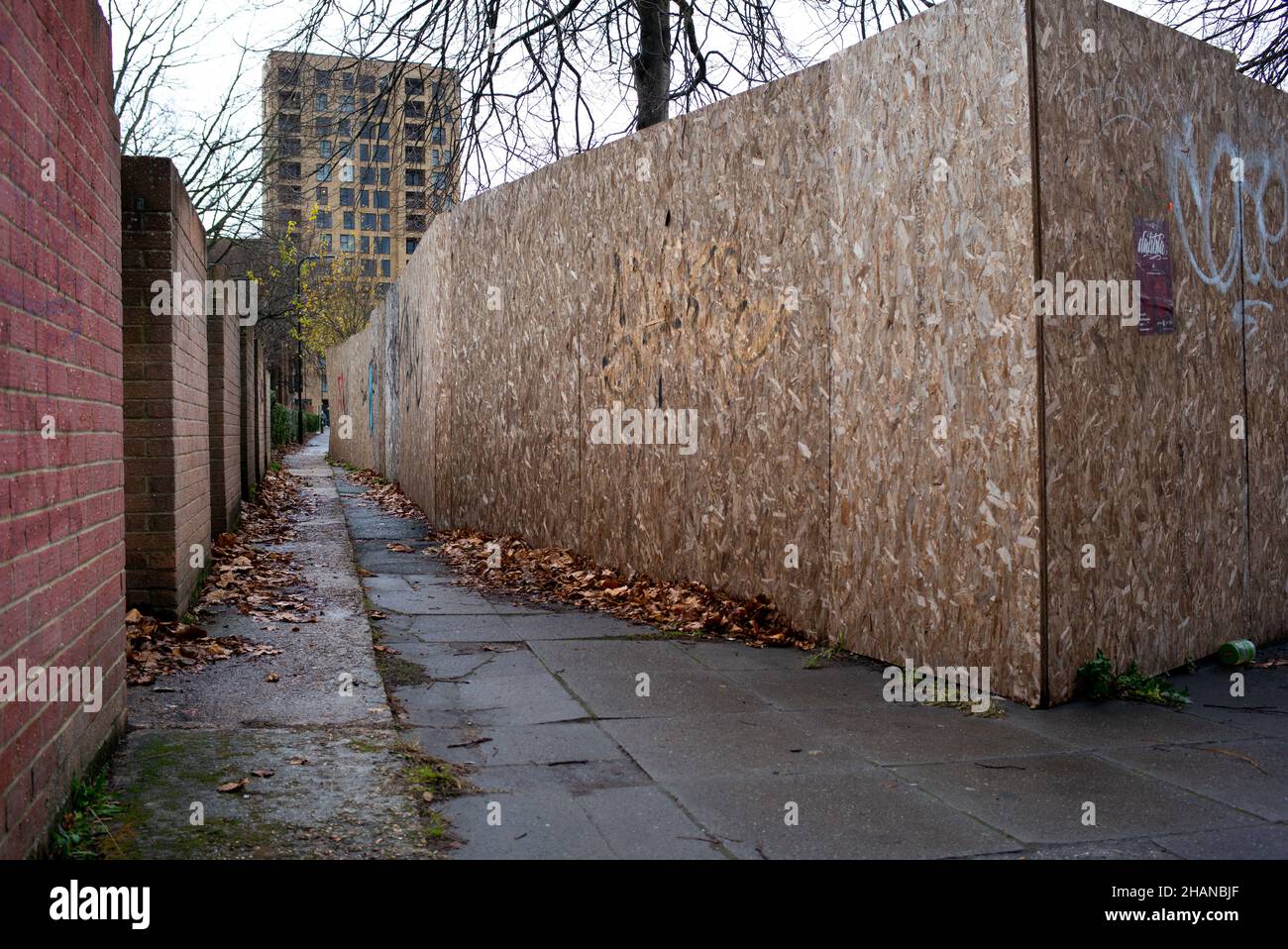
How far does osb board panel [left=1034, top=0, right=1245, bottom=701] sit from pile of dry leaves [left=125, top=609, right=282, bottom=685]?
4.33 meters

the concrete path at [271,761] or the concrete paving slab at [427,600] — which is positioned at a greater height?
the concrete paving slab at [427,600]

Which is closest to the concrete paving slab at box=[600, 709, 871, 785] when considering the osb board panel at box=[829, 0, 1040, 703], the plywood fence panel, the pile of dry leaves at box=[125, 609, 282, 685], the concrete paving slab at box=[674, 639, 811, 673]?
the concrete paving slab at box=[674, 639, 811, 673]

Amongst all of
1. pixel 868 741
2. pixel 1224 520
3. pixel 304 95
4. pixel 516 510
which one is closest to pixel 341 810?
pixel 868 741

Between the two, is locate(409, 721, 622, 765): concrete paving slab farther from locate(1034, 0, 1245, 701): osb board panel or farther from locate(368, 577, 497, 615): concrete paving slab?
locate(368, 577, 497, 615): concrete paving slab

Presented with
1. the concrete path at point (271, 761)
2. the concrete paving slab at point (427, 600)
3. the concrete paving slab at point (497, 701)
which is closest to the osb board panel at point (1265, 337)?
the concrete paving slab at point (497, 701)

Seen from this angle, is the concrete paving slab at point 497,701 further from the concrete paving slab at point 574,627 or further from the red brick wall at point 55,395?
the red brick wall at point 55,395

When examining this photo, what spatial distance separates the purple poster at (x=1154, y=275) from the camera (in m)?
5.41

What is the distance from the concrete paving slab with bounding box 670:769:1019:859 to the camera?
329 centimetres

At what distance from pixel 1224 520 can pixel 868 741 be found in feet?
9.95

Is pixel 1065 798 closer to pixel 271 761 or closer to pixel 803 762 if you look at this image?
pixel 803 762

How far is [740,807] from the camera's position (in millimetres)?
3641

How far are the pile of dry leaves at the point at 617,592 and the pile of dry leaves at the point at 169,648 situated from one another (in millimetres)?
2473

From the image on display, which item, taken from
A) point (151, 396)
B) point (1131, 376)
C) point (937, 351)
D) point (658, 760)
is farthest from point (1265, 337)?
point (151, 396)
